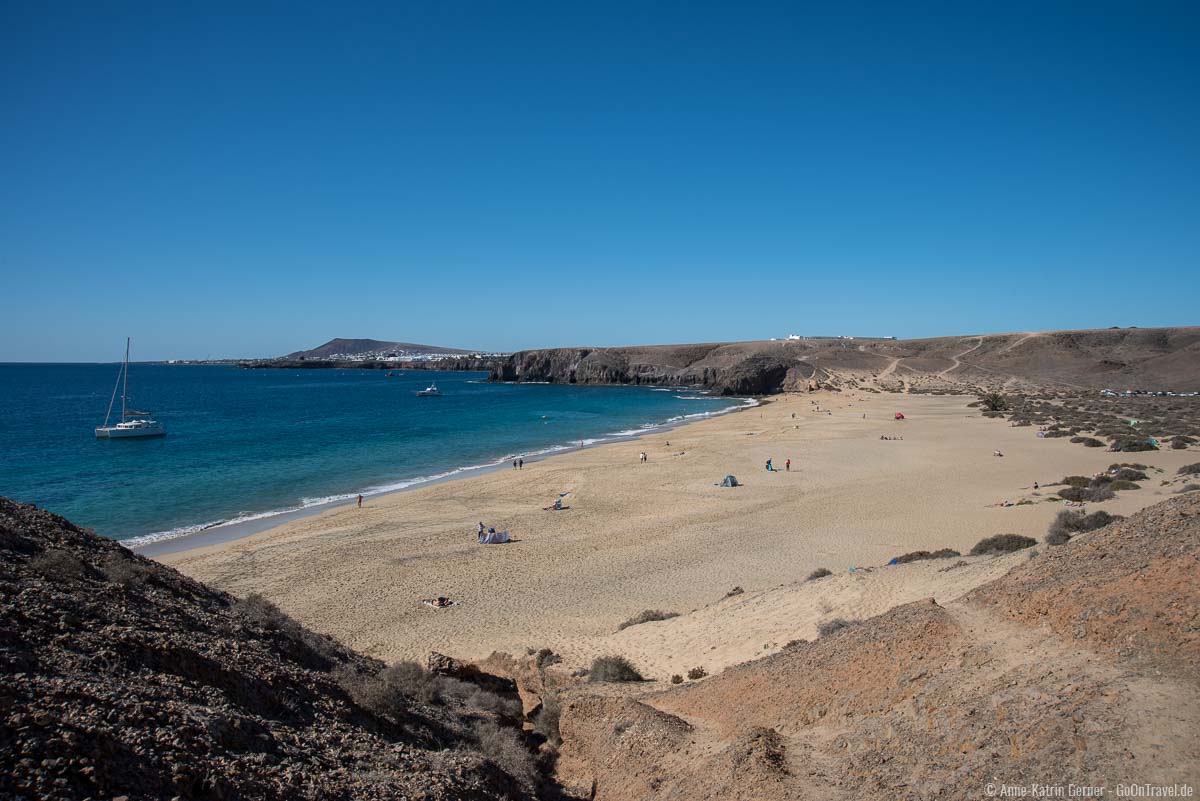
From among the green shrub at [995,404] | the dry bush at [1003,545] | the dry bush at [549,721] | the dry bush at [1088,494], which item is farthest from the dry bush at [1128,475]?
the green shrub at [995,404]

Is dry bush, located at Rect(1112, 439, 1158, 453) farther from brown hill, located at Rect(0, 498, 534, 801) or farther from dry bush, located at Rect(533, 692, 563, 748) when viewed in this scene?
brown hill, located at Rect(0, 498, 534, 801)

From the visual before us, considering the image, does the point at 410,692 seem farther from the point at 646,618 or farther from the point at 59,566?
the point at 646,618

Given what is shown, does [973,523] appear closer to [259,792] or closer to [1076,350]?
[259,792]

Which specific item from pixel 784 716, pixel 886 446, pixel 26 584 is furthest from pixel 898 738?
pixel 886 446

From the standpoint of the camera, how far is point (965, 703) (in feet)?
19.4

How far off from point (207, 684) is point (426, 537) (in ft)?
55.8

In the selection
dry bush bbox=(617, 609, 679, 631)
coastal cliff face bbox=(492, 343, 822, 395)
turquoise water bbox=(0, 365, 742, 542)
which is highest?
coastal cliff face bbox=(492, 343, 822, 395)

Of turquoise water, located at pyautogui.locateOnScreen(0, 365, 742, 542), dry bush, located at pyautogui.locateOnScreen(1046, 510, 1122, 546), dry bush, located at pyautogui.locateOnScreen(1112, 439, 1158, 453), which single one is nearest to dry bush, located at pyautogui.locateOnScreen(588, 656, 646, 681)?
dry bush, located at pyautogui.locateOnScreen(1046, 510, 1122, 546)

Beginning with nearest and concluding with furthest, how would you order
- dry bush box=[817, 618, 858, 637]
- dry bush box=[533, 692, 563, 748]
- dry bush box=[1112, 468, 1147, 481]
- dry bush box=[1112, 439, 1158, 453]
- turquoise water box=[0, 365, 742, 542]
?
dry bush box=[533, 692, 563, 748], dry bush box=[817, 618, 858, 637], dry bush box=[1112, 468, 1147, 481], turquoise water box=[0, 365, 742, 542], dry bush box=[1112, 439, 1158, 453]

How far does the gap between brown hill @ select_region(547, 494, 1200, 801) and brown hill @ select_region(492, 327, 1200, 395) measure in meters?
85.4

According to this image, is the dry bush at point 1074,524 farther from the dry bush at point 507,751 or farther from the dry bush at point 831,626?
the dry bush at point 507,751

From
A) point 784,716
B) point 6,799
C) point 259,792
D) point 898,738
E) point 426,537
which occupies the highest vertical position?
point 6,799

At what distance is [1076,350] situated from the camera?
102375 millimetres

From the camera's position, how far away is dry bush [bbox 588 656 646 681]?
10.3 m
